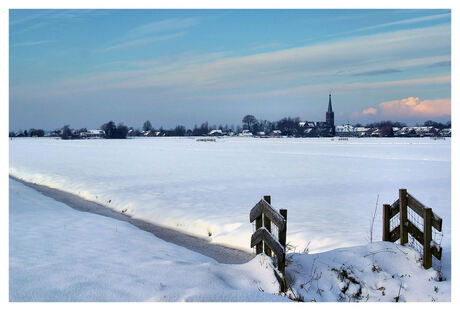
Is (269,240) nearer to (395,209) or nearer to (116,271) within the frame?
(116,271)

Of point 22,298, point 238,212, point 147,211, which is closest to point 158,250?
point 22,298

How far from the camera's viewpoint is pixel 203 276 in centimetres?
672

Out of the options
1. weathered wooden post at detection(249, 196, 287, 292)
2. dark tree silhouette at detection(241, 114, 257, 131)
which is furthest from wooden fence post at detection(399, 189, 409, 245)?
dark tree silhouette at detection(241, 114, 257, 131)

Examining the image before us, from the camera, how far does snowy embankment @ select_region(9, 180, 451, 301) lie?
6094 millimetres

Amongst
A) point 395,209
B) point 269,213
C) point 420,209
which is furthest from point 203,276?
point 395,209

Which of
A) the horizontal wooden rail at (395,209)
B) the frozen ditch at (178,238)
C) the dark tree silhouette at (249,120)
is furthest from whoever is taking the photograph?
the dark tree silhouette at (249,120)

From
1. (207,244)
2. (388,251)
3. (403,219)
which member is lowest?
(207,244)

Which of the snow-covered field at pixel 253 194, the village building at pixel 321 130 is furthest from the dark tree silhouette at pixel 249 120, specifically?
the snow-covered field at pixel 253 194

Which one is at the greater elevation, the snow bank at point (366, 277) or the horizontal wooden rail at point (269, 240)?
the horizontal wooden rail at point (269, 240)

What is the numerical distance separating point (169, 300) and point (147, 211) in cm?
985

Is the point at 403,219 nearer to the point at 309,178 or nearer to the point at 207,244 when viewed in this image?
the point at 207,244

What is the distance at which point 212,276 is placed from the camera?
6.71m

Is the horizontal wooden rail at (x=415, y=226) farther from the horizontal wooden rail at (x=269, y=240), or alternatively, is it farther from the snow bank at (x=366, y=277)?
the horizontal wooden rail at (x=269, y=240)

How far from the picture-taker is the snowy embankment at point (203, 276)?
20.0ft
